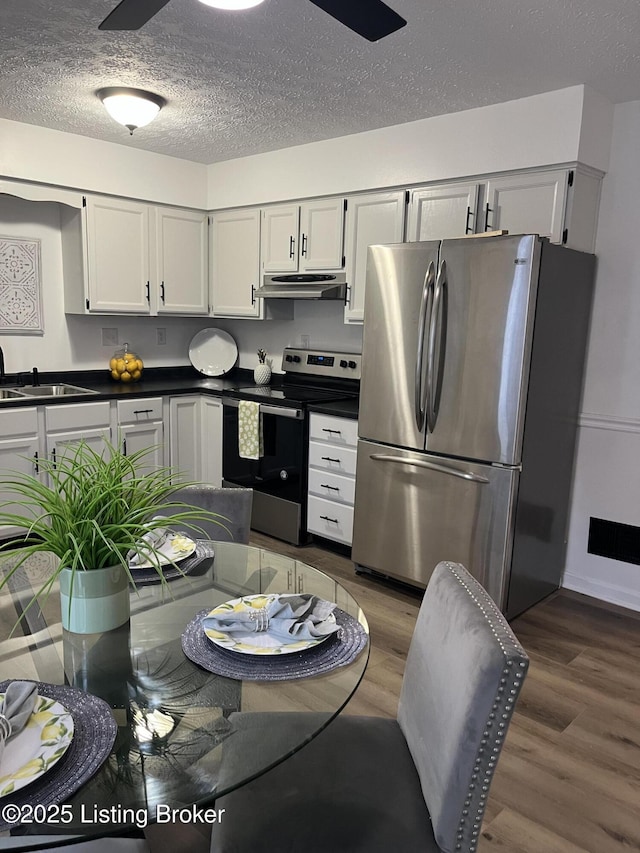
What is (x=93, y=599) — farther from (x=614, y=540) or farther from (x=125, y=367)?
(x=125, y=367)

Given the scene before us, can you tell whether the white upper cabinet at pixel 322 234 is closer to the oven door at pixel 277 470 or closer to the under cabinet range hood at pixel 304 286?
the under cabinet range hood at pixel 304 286

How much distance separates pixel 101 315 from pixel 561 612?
11.0 feet

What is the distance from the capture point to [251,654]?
1.38 metres

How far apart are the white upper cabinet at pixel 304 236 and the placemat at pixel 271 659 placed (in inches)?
114

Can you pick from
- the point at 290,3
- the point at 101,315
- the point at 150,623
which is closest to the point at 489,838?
the point at 150,623

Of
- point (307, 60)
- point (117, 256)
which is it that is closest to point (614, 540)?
point (307, 60)

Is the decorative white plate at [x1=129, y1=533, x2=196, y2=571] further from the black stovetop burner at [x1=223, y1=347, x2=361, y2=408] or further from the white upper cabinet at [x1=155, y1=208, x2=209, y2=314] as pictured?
the white upper cabinet at [x1=155, y1=208, x2=209, y2=314]

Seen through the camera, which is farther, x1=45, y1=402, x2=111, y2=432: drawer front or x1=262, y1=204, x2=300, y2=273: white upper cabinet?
x1=262, y1=204, x2=300, y2=273: white upper cabinet

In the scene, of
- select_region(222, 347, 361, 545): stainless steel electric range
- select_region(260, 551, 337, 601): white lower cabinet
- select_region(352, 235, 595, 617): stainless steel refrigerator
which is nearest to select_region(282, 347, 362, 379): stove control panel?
select_region(222, 347, 361, 545): stainless steel electric range

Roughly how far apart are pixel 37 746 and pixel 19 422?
9.72 feet

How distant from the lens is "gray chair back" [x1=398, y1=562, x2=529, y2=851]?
1.18m

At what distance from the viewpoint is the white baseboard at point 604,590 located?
10.9 feet

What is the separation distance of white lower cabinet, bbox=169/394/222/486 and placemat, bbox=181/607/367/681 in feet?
10.1

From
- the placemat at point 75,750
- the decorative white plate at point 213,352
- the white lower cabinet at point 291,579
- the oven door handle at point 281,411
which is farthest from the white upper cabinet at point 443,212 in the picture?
the placemat at point 75,750
